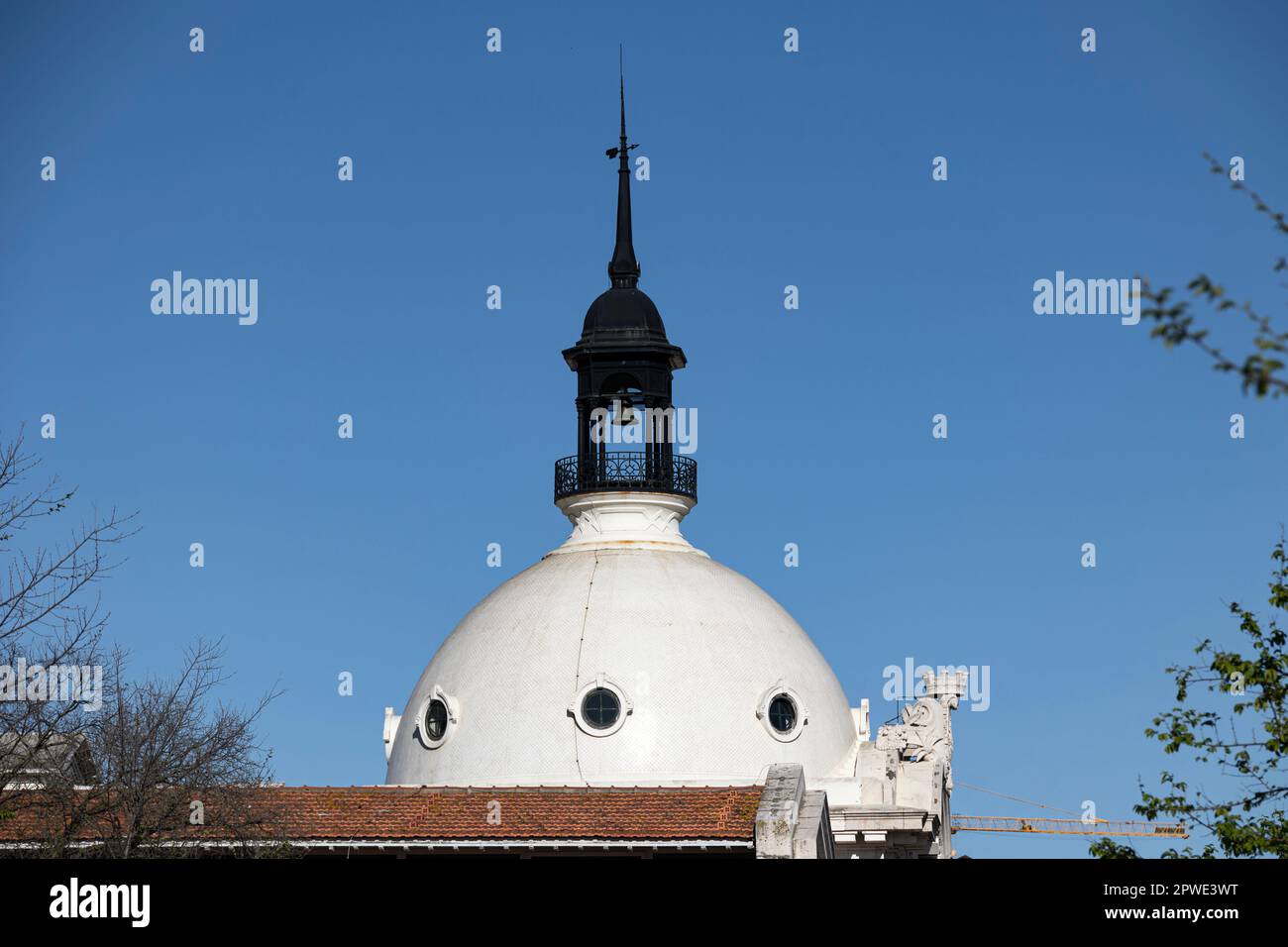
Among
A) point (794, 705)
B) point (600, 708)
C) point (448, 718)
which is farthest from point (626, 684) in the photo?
point (448, 718)

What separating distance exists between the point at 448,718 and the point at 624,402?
9.89 metres

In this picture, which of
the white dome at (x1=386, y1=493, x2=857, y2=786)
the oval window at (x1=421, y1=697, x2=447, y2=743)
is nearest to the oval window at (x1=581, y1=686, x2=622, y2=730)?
the white dome at (x1=386, y1=493, x2=857, y2=786)

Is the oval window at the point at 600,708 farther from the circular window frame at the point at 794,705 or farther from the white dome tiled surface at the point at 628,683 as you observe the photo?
the circular window frame at the point at 794,705

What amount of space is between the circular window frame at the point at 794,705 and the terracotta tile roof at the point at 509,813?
8.28m

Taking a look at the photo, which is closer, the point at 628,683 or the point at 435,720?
the point at 628,683

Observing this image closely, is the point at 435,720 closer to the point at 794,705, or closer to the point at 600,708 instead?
the point at 600,708

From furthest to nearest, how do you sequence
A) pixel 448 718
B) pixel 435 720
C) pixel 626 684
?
pixel 435 720, pixel 448 718, pixel 626 684

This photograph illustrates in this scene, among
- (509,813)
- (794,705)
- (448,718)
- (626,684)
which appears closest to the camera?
(509,813)

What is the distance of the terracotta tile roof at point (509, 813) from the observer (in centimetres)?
4575

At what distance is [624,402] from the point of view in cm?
6284

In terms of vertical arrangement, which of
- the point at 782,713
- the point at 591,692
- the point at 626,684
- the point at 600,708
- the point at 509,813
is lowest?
the point at 509,813

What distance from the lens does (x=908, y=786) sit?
59.1 metres
